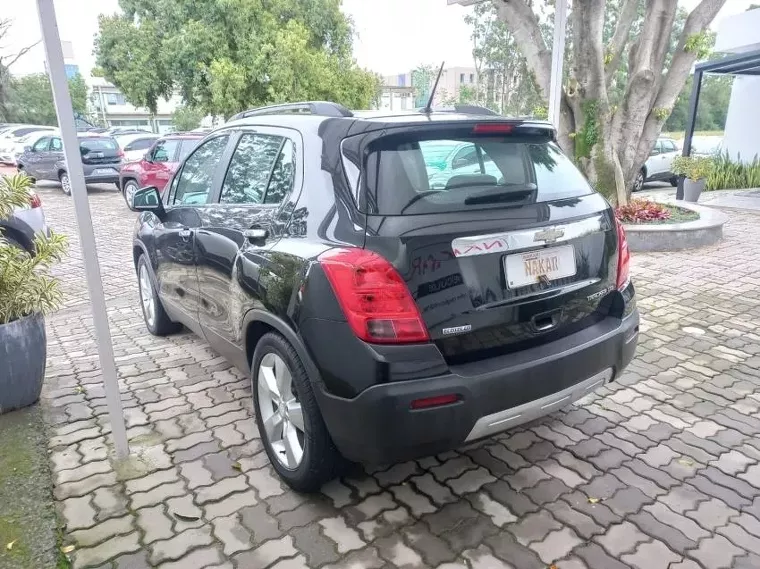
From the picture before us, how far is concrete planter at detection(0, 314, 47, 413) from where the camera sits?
3.28 meters

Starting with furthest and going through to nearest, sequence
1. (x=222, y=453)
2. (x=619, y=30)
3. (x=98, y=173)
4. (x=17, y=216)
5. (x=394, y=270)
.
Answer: (x=98, y=173), (x=619, y=30), (x=17, y=216), (x=222, y=453), (x=394, y=270)

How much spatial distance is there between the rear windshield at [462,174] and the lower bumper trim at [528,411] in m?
0.83

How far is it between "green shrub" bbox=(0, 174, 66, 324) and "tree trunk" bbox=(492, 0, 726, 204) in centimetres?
663

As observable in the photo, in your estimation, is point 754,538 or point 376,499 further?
point 376,499

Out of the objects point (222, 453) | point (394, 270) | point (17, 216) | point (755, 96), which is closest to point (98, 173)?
point (17, 216)

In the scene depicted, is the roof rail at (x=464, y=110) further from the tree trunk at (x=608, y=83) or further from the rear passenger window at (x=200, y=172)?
the tree trunk at (x=608, y=83)

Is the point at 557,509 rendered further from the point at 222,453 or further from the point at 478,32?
the point at 478,32

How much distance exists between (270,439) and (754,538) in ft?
7.05

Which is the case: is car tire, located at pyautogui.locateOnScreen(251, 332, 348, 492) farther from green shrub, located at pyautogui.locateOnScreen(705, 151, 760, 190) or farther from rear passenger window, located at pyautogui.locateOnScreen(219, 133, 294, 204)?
green shrub, located at pyautogui.locateOnScreen(705, 151, 760, 190)

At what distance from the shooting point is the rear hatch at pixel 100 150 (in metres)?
14.6

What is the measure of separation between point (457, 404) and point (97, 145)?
1534 centimetres

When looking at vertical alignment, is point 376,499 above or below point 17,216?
below

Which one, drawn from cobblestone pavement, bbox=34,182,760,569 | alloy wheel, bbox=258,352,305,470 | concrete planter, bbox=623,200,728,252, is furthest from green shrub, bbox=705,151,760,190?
alloy wheel, bbox=258,352,305,470

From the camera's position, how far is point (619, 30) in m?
8.48
